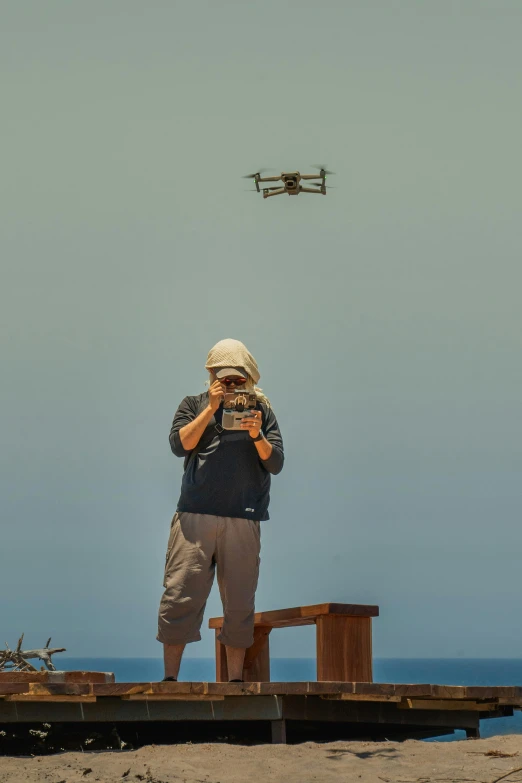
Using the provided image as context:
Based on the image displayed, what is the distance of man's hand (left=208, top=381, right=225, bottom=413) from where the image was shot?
6734mm

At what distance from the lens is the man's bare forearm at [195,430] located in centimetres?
668

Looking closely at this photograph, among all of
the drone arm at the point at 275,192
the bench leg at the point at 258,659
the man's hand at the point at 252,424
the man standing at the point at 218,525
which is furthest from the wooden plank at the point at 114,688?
the drone arm at the point at 275,192

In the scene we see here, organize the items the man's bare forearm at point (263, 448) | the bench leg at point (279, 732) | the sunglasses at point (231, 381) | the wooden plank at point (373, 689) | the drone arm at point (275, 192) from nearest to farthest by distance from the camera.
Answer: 1. the wooden plank at point (373, 689)
2. the bench leg at point (279, 732)
3. the man's bare forearm at point (263, 448)
4. the sunglasses at point (231, 381)
5. the drone arm at point (275, 192)

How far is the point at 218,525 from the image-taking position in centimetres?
669

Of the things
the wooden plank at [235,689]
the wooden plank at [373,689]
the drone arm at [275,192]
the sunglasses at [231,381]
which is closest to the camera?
the wooden plank at [235,689]

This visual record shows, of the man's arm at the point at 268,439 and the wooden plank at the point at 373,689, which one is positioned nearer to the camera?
the wooden plank at the point at 373,689

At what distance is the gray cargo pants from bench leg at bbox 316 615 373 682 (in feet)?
2.23

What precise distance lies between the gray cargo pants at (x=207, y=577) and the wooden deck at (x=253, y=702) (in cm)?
58

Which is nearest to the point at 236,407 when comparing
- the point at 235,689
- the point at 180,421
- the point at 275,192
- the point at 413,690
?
the point at 180,421

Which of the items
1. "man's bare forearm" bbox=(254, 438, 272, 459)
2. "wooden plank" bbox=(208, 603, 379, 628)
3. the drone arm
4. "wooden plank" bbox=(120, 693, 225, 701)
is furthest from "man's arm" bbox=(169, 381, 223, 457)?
the drone arm

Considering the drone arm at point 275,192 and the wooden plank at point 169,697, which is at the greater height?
the drone arm at point 275,192

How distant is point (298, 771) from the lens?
17.5ft

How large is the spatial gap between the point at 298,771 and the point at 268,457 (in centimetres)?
202

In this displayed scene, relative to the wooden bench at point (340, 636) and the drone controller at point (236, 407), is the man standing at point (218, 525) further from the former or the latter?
the wooden bench at point (340, 636)
